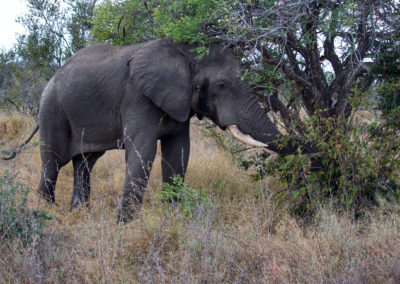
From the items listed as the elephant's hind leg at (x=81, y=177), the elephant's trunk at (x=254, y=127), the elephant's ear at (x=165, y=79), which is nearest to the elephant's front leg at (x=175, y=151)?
the elephant's ear at (x=165, y=79)

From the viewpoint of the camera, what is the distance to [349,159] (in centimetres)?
425

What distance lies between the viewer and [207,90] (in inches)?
191

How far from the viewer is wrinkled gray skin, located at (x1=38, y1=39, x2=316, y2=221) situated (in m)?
4.71

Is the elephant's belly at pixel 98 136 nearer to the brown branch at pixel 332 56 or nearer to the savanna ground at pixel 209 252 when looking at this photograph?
the savanna ground at pixel 209 252

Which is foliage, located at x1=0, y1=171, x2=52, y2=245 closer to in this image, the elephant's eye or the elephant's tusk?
the elephant's tusk

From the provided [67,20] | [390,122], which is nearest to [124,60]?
[390,122]

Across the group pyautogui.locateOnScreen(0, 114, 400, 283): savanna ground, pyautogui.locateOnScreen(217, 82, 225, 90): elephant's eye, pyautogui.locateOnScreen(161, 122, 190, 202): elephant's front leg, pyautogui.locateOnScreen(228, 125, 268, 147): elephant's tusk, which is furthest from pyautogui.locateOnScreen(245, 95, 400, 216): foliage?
pyautogui.locateOnScreen(161, 122, 190, 202): elephant's front leg

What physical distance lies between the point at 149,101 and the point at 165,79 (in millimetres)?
311

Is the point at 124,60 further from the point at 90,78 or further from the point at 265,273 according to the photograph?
the point at 265,273

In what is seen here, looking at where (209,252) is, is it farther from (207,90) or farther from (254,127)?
(207,90)

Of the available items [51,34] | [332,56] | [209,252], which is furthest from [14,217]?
[51,34]

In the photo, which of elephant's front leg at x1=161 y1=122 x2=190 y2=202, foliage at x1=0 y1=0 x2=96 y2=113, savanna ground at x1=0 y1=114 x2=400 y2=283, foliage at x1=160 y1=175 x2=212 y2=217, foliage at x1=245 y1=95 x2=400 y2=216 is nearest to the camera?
savanna ground at x1=0 y1=114 x2=400 y2=283

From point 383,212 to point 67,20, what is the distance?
30.3 ft

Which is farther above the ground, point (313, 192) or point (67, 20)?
point (67, 20)
